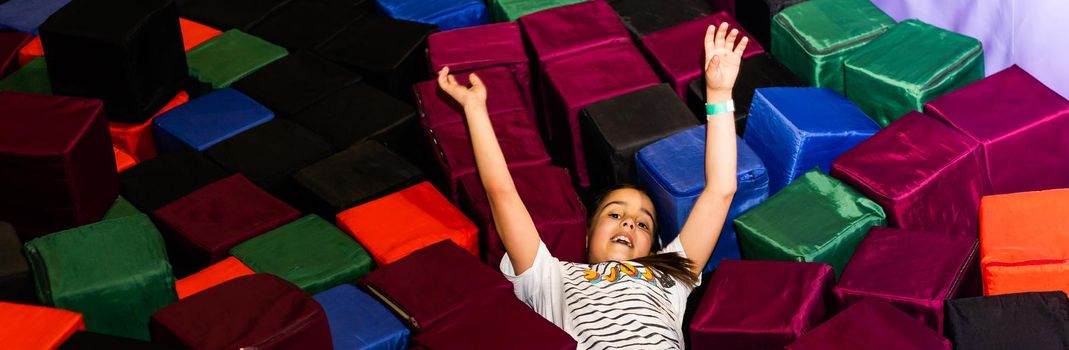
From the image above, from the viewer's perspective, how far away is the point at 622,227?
3.55 meters

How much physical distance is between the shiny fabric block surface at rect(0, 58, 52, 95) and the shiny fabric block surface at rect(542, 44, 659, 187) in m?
1.86

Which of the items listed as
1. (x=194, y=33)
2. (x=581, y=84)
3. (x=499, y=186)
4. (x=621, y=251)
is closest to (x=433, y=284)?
(x=499, y=186)

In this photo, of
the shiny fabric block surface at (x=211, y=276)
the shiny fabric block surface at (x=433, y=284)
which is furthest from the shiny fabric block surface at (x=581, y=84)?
the shiny fabric block surface at (x=211, y=276)

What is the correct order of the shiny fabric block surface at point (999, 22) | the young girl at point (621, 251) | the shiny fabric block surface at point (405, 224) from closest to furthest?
the young girl at point (621, 251) < the shiny fabric block surface at point (405, 224) < the shiny fabric block surface at point (999, 22)

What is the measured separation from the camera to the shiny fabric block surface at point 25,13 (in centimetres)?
514

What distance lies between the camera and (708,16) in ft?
15.0

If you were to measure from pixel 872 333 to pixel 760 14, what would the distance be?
1938 mm

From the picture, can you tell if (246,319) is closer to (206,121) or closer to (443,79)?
(443,79)

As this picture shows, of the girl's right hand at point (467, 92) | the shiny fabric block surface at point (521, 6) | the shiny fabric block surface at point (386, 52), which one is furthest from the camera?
the shiny fabric block surface at point (521, 6)

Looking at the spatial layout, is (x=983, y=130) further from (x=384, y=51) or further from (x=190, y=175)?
(x=190, y=175)

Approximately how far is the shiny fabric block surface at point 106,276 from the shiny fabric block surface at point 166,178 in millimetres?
431

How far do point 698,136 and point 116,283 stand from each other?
5.78 ft

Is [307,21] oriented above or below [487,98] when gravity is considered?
below

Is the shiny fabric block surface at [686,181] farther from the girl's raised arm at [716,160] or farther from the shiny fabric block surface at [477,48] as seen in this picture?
the shiny fabric block surface at [477,48]
